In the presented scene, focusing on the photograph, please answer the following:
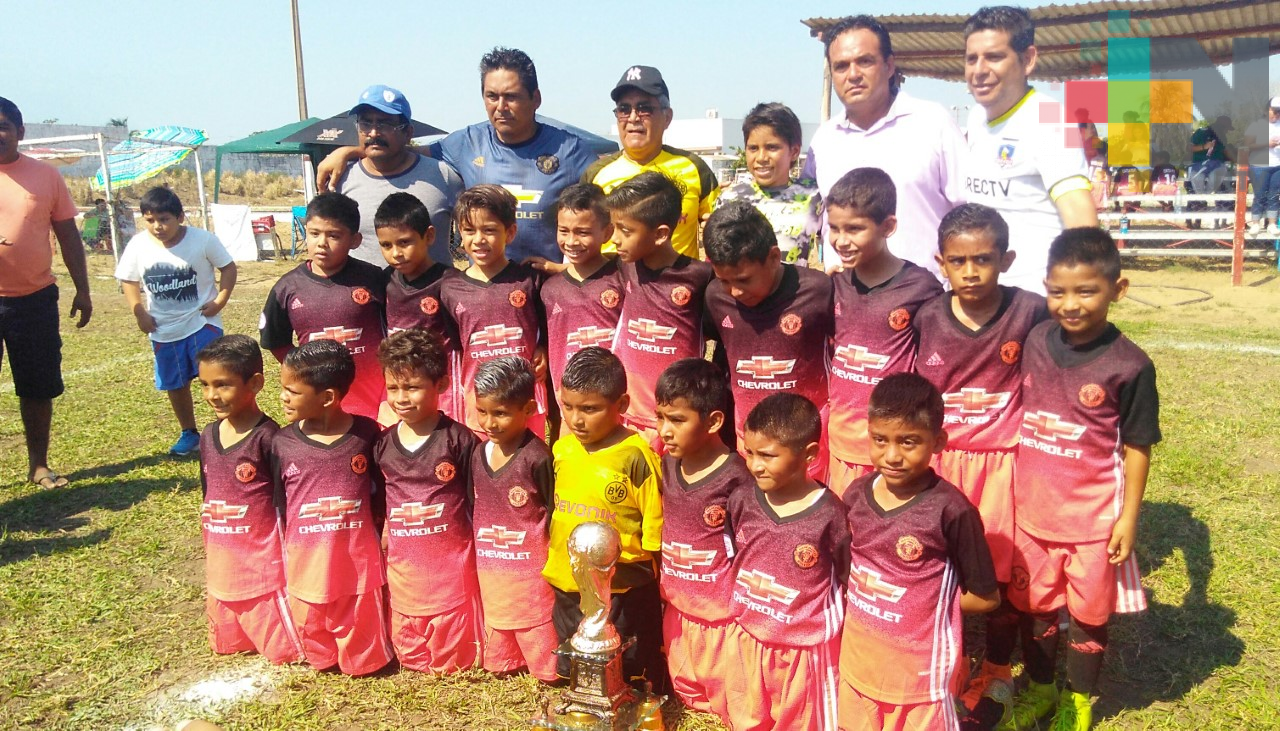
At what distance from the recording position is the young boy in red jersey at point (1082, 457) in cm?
271

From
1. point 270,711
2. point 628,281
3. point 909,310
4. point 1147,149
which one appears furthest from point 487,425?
point 1147,149

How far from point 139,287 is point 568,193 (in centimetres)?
403

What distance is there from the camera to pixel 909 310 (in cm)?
309

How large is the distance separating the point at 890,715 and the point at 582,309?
189cm

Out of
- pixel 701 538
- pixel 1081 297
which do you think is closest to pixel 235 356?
pixel 701 538

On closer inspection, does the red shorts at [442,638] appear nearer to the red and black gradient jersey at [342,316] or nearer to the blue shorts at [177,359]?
the red and black gradient jersey at [342,316]

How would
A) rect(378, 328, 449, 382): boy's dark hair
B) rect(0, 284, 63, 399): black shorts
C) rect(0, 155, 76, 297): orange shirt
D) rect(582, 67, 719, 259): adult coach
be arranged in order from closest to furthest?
rect(378, 328, 449, 382): boy's dark hair
rect(582, 67, 719, 259): adult coach
rect(0, 155, 76, 297): orange shirt
rect(0, 284, 63, 399): black shorts

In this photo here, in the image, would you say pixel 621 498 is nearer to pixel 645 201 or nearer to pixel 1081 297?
pixel 645 201

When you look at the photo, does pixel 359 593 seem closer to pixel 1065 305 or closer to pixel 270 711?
pixel 270 711

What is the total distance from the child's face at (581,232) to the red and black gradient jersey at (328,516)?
3.60 ft

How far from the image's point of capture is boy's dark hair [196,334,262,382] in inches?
141

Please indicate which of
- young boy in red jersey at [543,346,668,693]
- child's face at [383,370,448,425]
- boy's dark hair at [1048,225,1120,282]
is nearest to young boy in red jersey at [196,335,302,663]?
child's face at [383,370,448,425]

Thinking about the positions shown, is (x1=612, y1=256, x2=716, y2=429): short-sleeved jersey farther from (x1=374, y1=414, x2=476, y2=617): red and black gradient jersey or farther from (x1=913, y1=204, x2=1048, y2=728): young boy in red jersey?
(x1=913, y1=204, x2=1048, y2=728): young boy in red jersey

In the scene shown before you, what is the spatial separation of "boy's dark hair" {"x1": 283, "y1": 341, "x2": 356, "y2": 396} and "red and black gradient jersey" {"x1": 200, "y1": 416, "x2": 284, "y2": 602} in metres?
0.36
